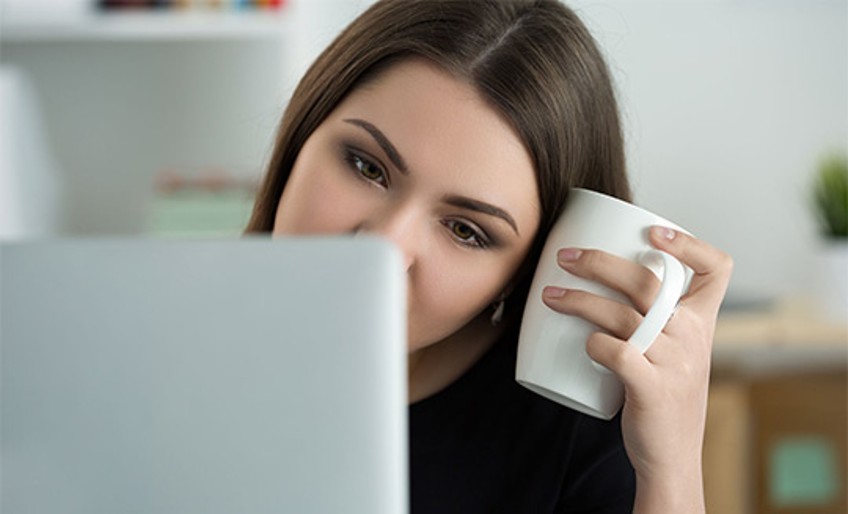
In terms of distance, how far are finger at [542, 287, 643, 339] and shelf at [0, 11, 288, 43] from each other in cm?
163

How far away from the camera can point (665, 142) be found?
2650 millimetres

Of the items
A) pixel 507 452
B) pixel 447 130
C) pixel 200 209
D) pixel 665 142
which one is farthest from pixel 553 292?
pixel 665 142

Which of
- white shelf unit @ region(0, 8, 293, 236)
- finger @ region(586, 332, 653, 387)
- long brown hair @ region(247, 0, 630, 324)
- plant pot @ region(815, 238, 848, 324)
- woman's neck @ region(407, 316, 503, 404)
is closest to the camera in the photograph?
finger @ region(586, 332, 653, 387)

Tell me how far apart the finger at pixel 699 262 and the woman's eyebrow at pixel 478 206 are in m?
0.11

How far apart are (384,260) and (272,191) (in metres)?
0.58

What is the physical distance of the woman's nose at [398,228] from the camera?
0.72 m

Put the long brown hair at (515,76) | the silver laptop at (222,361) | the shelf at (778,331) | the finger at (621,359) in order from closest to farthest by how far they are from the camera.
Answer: the silver laptop at (222,361), the finger at (621,359), the long brown hair at (515,76), the shelf at (778,331)

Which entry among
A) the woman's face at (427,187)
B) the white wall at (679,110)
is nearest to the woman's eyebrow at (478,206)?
the woman's face at (427,187)

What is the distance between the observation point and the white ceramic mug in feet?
2.40

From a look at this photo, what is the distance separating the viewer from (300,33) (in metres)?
2.29

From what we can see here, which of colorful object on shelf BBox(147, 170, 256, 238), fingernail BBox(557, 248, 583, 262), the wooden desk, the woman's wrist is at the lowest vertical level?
the wooden desk

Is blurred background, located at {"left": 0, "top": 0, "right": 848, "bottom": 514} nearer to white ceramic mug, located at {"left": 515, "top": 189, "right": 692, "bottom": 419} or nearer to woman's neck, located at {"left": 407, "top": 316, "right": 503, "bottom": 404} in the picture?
woman's neck, located at {"left": 407, "top": 316, "right": 503, "bottom": 404}

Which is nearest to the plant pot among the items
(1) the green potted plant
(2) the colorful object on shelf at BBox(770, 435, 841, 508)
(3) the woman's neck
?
(1) the green potted plant

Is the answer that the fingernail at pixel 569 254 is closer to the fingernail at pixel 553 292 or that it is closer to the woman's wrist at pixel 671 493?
the fingernail at pixel 553 292
